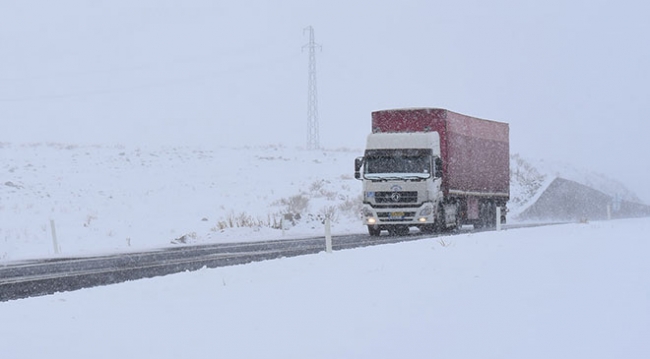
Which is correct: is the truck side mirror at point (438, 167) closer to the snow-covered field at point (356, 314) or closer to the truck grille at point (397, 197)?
the truck grille at point (397, 197)

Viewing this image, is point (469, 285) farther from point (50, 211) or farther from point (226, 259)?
point (50, 211)

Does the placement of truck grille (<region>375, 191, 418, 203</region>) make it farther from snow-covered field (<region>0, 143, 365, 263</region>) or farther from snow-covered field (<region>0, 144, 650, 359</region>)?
snow-covered field (<region>0, 143, 365, 263</region>)

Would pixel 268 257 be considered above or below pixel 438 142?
below

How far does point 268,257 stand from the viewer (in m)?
17.0

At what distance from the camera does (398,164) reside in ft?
82.1

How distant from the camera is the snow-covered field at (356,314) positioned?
23.4ft

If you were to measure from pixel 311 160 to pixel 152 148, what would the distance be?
533 inches

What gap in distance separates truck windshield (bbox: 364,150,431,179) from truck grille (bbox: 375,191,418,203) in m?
0.51

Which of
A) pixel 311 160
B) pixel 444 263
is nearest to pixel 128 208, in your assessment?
pixel 311 160

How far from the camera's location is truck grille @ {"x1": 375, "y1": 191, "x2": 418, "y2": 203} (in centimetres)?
2489

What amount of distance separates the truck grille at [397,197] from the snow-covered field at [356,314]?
12.1 meters

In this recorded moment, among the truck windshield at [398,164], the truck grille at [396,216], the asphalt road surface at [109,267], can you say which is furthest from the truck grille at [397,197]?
the asphalt road surface at [109,267]

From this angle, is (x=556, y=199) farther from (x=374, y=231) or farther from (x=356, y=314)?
(x=356, y=314)

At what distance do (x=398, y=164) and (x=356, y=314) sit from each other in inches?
664
